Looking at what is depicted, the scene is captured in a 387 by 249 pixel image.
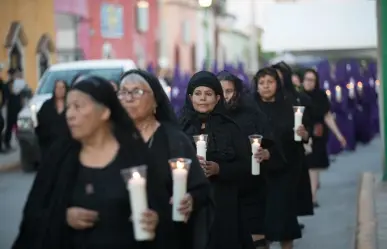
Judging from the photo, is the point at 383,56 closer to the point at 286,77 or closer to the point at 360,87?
the point at 286,77

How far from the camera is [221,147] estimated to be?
788 centimetres

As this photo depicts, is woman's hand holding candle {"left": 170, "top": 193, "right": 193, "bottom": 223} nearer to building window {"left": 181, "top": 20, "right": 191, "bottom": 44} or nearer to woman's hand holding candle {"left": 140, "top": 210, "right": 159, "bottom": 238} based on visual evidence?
woman's hand holding candle {"left": 140, "top": 210, "right": 159, "bottom": 238}

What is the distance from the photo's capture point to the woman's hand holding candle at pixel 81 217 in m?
5.20

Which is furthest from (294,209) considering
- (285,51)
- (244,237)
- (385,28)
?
(285,51)

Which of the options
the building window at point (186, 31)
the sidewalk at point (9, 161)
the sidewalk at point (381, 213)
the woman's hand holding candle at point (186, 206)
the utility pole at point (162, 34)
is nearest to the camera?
the woman's hand holding candle at point (186, 206)

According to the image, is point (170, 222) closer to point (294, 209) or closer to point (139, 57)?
point (294, 209)

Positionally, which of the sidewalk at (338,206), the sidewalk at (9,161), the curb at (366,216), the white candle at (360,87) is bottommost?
the sidewalk at (338,206)

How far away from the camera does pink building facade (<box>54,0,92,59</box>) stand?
148ft

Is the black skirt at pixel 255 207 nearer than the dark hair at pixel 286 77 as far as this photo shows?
Yes

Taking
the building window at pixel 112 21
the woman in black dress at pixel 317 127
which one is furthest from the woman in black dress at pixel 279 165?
the building window at pixel 112 21

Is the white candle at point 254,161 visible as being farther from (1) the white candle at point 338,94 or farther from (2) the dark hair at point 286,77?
(1) the white candle at point 338,94

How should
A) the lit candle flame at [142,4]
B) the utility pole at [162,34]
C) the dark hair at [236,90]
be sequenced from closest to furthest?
1. the dark hair at [236,90]
2. the lit candle flame at [142,4]
3. the utility pole at [162,34]

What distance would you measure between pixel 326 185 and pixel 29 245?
12.2 meters

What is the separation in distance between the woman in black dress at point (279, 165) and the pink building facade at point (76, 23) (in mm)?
34355
